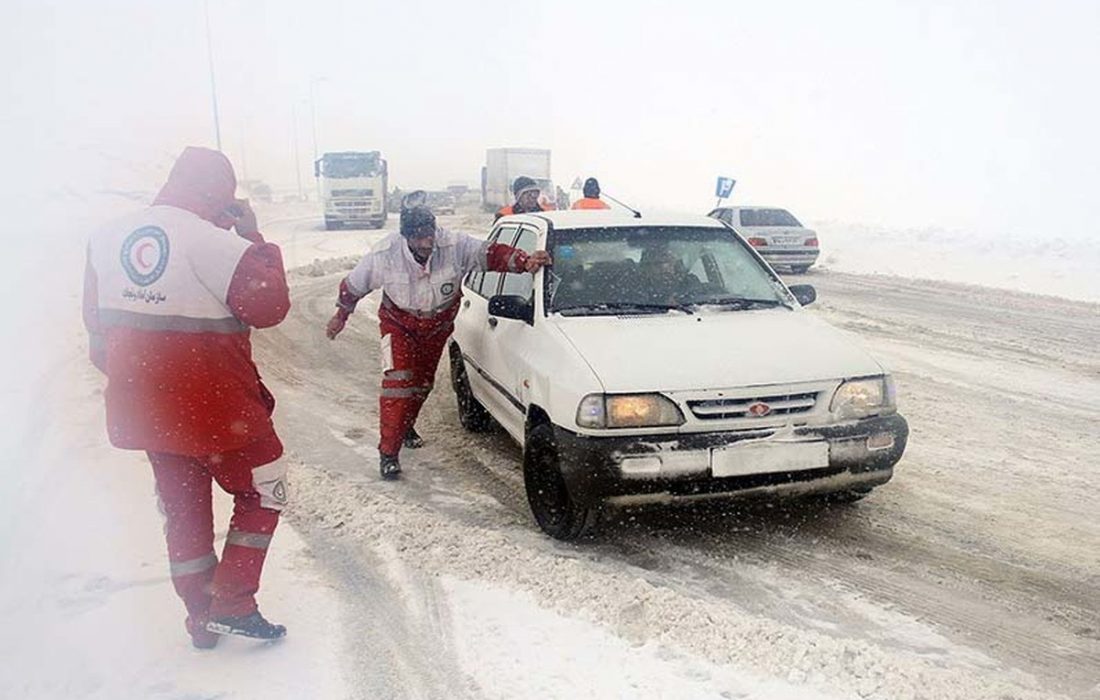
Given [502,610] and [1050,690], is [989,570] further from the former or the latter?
[502,610]

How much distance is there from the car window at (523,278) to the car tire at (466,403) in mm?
1029

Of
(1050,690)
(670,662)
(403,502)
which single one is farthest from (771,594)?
(403,502)

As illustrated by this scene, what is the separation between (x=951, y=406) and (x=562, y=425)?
4.24 metres

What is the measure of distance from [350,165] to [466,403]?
86.5 ft

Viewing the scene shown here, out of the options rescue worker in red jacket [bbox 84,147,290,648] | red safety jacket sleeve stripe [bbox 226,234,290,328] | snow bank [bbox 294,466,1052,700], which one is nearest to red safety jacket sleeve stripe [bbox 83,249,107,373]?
rescue worker in red jacket [bbox 84,147,290,648]

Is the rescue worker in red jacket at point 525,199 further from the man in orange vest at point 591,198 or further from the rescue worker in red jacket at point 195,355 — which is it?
the rescue worker in red jacket at point 195,355

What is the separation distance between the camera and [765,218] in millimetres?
18469

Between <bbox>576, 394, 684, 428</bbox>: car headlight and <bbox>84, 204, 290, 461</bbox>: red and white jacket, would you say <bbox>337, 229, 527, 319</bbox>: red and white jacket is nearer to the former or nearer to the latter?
<bbox>576, 394, 684, 428</bbox>: car headlight

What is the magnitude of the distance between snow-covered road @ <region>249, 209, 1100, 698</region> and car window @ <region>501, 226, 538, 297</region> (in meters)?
1.15

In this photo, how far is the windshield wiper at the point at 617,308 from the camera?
474 cm

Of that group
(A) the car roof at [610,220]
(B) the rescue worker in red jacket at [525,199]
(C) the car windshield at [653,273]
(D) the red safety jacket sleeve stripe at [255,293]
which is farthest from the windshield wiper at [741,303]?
(B) the rescue worker in red jacket at [525,199]

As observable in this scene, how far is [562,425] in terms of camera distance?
13.3 feet

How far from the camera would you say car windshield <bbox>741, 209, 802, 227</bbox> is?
1831 centimetres

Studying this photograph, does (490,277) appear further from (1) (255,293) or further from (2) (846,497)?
(1) (255,293)
